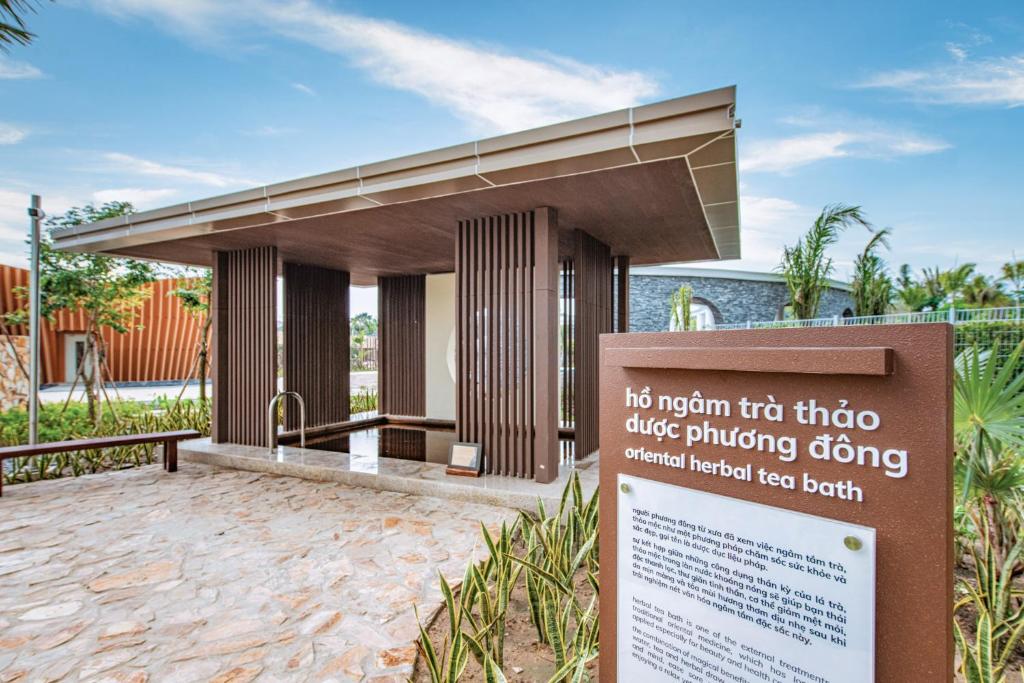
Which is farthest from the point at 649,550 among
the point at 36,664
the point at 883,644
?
the point at 36,664

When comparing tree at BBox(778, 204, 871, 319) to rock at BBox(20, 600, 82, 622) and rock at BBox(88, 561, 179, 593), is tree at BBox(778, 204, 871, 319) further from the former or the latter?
rock at BBox(20, 600, 82, 622)

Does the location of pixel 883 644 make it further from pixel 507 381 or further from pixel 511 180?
pixel 507 381

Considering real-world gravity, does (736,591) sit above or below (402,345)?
below

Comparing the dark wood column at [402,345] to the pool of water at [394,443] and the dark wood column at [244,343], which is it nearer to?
the pool of water at [394,443]

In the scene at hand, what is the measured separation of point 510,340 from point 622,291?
312 centimetres

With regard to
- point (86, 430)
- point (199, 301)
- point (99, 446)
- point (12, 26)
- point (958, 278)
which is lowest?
point (86, 430)

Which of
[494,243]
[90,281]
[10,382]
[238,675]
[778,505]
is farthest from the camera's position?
[10,382]

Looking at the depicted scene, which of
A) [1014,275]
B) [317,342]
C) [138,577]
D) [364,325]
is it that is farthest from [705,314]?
[364,325]

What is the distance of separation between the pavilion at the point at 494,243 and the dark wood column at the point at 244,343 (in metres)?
0.03

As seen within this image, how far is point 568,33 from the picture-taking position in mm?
8125

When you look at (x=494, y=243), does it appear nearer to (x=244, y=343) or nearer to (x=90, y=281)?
(x=244, y=343)

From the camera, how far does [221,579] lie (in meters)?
3.29

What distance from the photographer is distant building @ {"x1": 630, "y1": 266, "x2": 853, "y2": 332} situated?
16.8m

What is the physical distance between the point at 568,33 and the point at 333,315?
647 centimetres
